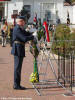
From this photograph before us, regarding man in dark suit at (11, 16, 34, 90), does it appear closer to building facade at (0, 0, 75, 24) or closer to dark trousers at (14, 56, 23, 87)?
dark trousers at (14, 56, 23, 87)

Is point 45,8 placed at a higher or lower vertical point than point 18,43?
higher

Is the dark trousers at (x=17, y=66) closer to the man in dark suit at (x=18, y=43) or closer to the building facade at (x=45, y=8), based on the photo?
the man in dark suit at (x=18, y=43)

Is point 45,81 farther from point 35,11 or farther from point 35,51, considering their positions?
point 35,11

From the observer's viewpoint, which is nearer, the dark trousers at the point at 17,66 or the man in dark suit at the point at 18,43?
the man in dark suit at the point at 18,43

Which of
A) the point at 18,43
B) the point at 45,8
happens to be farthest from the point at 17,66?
the point at 45,8

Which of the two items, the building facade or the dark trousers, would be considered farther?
the building facade

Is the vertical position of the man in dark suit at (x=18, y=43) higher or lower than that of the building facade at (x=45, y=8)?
lower

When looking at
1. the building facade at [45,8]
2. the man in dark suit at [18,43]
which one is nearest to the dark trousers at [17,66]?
the man in dark suit at [18,43]

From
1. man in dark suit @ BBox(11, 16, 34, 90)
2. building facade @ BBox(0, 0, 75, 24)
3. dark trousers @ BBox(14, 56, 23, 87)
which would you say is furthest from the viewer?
building facade @ BBox(0, 0, 75, 24)

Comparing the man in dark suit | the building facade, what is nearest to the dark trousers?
the man in dark suit

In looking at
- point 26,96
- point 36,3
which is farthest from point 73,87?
point 36,3

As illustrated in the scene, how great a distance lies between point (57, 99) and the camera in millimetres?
8047

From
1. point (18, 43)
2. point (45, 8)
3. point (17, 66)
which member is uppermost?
point (45, 8)

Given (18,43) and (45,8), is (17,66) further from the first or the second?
(45,8)
